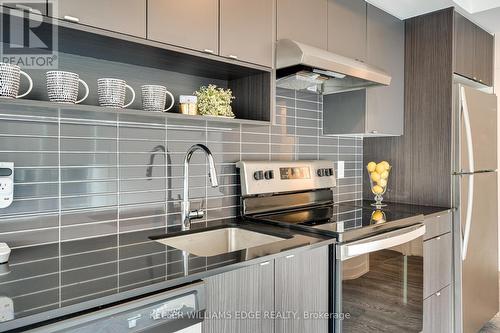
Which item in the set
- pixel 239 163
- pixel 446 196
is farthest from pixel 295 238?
pixel 446 196

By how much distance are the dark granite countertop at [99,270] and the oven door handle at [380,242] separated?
11 centimetres

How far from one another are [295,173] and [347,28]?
0.94 metres

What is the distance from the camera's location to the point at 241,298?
1.22 m

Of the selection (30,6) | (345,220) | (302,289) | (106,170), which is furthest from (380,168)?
(30,6)

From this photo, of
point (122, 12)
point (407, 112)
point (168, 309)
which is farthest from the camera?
point (407, 112)

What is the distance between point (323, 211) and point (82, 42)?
5.05 ft

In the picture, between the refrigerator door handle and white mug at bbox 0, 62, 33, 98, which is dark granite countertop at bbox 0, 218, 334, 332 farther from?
the refrigerator door handle

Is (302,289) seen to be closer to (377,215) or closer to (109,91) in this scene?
(377,215)

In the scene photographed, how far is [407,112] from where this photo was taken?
267 cm

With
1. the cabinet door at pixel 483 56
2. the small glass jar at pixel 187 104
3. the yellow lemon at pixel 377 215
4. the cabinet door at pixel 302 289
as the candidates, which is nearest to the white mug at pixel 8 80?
the small glass jar at pixel 187 104

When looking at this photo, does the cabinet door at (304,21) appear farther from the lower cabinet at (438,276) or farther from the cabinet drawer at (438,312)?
the cabinet drawer at (438,312)

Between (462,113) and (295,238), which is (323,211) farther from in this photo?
(462,113)

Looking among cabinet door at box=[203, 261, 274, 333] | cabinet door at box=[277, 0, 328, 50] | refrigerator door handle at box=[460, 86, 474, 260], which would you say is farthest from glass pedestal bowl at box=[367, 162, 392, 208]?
cabinet door at box=[203, 261, 274, 333]

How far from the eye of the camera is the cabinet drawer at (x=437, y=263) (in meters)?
2.19
